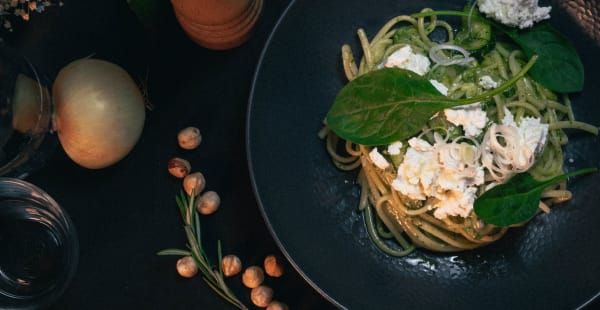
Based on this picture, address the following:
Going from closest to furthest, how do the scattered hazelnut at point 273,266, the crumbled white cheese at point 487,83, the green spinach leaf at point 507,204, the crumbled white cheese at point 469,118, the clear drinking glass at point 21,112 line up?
the green spinach leaf at point 507,204 → the crumbled white cheese at point 469,118 → the crumbled white cheese at point 487,83 → the clear drinking glass at point 21,112 → the scattered hazelnut at point 273,266

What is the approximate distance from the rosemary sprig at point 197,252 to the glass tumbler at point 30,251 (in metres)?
0.46

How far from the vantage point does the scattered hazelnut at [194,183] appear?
2541 millimetres

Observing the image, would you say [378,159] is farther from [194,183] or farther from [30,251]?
[30,251]

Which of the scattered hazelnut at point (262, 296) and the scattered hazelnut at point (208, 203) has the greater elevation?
the scattered hazelnut at point (208, 203)

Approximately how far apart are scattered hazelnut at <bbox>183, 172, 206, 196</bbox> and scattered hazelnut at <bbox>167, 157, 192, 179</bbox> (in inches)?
1.0

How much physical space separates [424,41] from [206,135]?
37.4 inches

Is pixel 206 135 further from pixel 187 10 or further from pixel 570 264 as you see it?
pixel 570 264

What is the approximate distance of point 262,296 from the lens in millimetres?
2488

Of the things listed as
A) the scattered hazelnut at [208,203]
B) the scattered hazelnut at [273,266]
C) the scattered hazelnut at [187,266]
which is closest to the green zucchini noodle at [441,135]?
the scattered hazelnut at [273,266]

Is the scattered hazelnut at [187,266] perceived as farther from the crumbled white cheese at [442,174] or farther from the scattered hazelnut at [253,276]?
the crumbled white cheese at [442,174]

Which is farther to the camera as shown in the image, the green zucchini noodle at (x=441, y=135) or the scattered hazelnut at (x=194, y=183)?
the scattered hazelnut at (x=194, y=183)

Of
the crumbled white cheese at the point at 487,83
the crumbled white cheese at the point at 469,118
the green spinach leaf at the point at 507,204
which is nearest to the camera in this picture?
the green spinach leaf at the point at 507,204

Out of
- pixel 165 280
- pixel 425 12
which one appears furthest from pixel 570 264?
pixel 165 280

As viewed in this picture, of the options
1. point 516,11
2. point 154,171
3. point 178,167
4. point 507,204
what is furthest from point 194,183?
point 516,11
